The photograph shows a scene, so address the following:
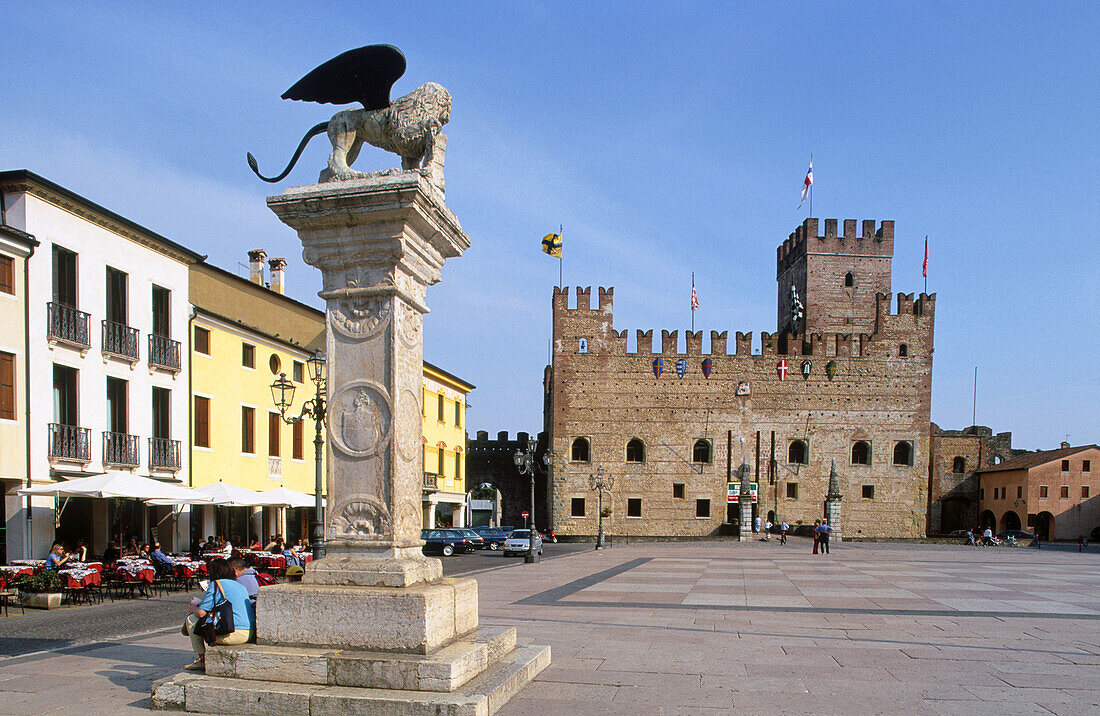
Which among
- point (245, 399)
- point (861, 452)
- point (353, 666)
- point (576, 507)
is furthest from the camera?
point (861, 452)

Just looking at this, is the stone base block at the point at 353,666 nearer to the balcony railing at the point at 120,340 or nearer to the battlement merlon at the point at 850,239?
the balcony railing at the point at 120,340

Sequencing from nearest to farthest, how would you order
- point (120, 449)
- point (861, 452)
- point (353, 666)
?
point (353, 666)
point (120, 449)
point (861, 452)

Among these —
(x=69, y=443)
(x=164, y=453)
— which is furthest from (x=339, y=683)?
(x=164, y=453)

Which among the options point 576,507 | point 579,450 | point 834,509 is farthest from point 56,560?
point 834,509

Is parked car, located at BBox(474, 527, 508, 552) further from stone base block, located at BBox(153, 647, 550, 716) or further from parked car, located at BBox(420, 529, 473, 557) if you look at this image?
stone base block, located at BBox(153, 647, 550, 716)

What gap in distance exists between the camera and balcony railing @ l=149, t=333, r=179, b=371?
68.7 feet

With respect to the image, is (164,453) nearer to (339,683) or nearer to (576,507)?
(339,683)

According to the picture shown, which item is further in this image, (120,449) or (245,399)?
(245,399)

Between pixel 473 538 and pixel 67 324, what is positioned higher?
pixel 67 324

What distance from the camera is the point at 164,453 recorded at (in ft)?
69.4

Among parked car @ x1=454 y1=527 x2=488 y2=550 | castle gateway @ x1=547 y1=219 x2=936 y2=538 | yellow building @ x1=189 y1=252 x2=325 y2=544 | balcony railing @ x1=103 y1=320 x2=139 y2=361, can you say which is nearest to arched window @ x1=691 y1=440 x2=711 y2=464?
castle gateway @ x1=547 y1=219 x2=936 y2=538

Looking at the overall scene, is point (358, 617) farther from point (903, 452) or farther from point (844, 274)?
point (844, 274)

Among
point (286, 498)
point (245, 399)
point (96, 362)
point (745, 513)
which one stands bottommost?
point (745, 513)

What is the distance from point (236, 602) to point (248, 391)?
66.7 ft
